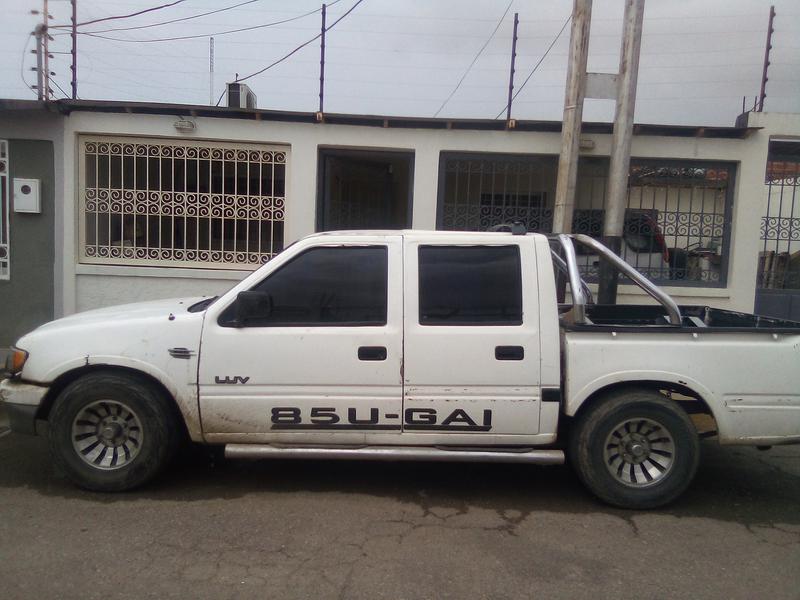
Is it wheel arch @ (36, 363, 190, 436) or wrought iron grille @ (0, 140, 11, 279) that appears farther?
wrought iron grille @ (0, 140, 11, 279)

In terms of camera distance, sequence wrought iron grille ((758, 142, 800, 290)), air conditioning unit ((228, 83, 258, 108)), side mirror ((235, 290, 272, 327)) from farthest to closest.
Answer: air conditioning unit ((228, 83, 258, 108)) → wrought iron grille ((758, 142, 800, 290)) → side mirror ((235, 290, 272, 327))

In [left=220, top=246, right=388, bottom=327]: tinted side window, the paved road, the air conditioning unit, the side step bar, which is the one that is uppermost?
the air conditioning unit

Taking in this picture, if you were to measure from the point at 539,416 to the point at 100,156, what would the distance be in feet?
23.8

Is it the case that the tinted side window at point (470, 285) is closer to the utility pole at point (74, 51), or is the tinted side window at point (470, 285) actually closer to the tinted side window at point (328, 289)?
the tinted side window at point (328, 289)

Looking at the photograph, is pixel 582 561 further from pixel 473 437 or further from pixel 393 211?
pixel 393 211

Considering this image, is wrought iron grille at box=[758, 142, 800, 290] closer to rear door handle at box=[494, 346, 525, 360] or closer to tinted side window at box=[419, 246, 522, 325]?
tinted side window at box=[419, 246, 522, 325]

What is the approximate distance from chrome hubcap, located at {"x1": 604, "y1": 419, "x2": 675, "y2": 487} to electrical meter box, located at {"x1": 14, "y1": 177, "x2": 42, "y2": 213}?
7.88 meters

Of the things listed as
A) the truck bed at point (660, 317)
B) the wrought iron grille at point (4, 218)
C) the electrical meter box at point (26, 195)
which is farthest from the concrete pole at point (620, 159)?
the wrought iron grille at point (4, 218)

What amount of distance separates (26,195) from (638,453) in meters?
8.14

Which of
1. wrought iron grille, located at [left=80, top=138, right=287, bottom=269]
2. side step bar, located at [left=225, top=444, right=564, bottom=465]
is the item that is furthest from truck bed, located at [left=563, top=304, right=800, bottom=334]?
wrought iron grille, located at [left=80, top=138, right=287, bottom=269]

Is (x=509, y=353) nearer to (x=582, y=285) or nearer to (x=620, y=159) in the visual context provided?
(x=582, y=285)

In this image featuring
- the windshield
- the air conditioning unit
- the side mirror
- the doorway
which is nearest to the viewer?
the side mirror

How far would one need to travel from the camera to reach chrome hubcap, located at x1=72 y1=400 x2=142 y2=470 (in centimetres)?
452

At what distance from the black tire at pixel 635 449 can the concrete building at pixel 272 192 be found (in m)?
4.80
